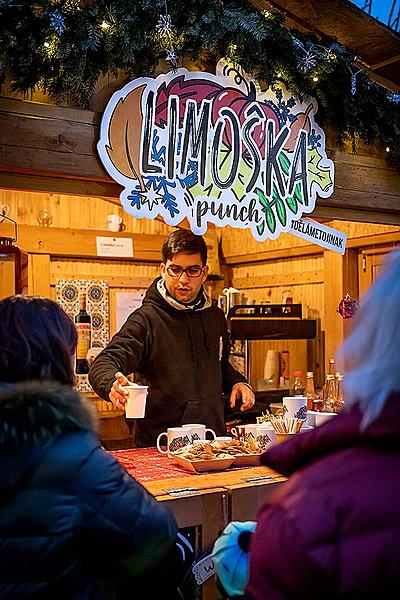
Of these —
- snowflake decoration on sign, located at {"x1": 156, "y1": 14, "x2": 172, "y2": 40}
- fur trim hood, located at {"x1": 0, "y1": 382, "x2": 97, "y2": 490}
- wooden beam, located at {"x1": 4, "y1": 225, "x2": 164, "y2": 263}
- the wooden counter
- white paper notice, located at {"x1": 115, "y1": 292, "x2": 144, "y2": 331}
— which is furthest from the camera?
white paper notice, located at {"x1": 115, "y1": 292, "x2": 144, "y2": 331}

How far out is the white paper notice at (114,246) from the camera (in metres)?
6.21

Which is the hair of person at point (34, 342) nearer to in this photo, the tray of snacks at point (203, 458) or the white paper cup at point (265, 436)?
the tray of snacks at point (203, 458)

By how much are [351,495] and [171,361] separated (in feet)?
8.66

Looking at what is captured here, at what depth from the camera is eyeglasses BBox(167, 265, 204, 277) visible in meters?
3.84

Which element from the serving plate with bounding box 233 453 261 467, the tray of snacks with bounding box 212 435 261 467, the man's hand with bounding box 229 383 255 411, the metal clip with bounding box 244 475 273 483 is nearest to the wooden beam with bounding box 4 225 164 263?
the man's hand with bounding box 229 383 255 411

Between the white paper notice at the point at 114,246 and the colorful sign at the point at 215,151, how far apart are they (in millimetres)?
2746

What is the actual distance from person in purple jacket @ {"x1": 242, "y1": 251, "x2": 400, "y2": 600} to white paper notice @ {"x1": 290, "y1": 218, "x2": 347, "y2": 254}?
2517 mm

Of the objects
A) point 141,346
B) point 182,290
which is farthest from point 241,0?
point 141,346

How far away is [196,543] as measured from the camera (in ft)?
8.68

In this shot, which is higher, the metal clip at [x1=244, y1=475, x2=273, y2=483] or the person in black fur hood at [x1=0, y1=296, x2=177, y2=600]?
the person in black fur hood at [x1=0, y1=296, x2=177, y2=600]

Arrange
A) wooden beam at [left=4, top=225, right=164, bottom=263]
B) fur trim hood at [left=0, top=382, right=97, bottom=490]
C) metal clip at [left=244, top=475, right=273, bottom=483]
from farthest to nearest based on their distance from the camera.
→ wooden beam at [left=4, top=225, right=164, bottom=263] → metal clip at [left=244, top=475, right=273, bottom=483] → fur trim hood at [left=0, top=382, right=97, bottom=490]

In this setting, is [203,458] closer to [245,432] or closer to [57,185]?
[245,432]

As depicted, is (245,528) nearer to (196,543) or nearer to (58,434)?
(58,434)

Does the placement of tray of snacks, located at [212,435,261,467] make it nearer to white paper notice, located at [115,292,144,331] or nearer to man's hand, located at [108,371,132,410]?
Answer: man's hand, located at [108,371,132,410]
